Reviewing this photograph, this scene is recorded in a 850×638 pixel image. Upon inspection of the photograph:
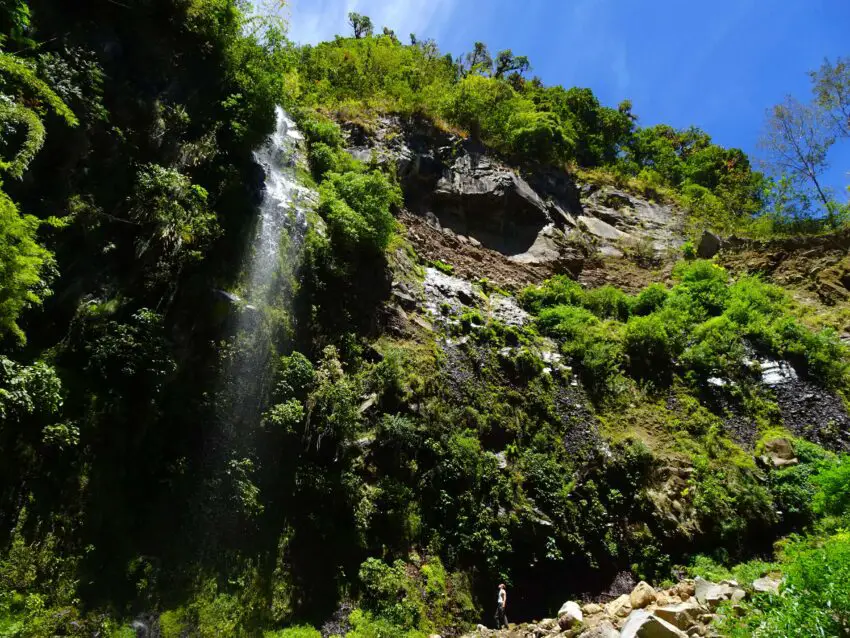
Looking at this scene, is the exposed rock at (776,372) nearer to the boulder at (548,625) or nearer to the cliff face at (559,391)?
the cliff face at (559,391)

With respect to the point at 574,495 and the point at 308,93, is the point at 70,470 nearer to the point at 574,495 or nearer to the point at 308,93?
the point at 574,495

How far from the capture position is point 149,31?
13.2m

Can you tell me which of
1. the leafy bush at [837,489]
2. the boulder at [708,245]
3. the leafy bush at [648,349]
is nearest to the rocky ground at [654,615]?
the leafy bush at [837,489]

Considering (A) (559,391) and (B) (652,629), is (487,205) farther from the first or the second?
(B) (652,629)

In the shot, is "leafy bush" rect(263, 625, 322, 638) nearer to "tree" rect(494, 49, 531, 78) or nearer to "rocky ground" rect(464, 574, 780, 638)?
"rocky ground" rect(464, 574, 780, 638)

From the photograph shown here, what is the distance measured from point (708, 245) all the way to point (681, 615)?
20600 mm

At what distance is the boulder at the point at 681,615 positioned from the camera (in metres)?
7.35

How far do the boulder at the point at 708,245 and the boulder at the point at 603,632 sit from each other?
65.8 ft

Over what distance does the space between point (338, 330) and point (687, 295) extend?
46.8ft

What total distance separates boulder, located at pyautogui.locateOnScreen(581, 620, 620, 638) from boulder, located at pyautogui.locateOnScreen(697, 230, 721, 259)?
20056mm

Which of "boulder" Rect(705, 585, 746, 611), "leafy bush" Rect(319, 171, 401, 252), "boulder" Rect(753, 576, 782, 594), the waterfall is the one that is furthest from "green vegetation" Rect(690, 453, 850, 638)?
"leafy bush" Rect(319, 171, 401, 252)

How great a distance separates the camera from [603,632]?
7.98m

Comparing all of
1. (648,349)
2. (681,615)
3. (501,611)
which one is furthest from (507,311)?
(681,615)

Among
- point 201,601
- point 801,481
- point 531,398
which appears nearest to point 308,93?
point 531,398
